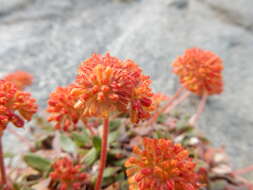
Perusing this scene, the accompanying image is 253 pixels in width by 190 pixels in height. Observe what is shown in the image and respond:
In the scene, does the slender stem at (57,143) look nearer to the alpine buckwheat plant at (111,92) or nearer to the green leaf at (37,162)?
the green leaf at (37,162)

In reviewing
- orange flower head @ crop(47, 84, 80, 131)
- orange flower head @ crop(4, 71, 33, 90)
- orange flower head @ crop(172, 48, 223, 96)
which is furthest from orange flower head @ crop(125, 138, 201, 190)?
orange flower head @ crop(4, 71, 33, 90)

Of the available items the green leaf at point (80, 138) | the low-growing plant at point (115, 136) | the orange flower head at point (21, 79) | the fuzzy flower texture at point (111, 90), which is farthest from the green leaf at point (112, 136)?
the orange flower head at point (21, 79)

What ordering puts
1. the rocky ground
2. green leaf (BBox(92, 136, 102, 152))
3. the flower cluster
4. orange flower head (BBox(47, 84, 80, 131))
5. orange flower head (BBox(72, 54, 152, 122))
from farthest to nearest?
the rocky ground, green leaf (BBox(92, 136, 102, 152)), the flower cluster, orange flower head (BBox(47, 84, 80, 131)), orange flower head (BBox(72, 54, 152, 122))

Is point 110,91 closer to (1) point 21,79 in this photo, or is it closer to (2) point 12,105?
(2) point 12,105

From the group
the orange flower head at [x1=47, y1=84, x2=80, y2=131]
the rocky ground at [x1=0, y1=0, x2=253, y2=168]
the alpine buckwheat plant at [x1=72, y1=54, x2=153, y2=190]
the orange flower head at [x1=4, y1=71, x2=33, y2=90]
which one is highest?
the alpine buckwheat plant at [x1=72, y1=54, x2=153, y2=190]

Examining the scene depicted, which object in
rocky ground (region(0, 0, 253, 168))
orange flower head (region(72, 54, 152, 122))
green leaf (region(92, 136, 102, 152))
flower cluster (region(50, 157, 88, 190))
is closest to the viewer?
orange flower head (region(72, 54, 152, 122))

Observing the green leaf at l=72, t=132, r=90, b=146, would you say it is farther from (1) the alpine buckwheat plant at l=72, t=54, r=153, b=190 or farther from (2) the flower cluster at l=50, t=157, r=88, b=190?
(1) the alpine buckwheat plant at l=72, t=54, r=153, b=190

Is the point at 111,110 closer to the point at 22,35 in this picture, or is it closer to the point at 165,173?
the point at 165,173
